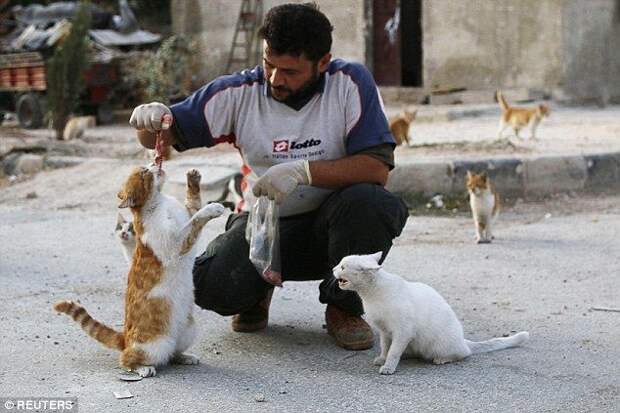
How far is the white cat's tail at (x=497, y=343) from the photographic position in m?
3.70

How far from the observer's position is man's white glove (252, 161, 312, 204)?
3.56 meters

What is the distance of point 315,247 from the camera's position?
3875 mm

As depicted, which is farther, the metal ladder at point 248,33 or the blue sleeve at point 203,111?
the metal ladder at point 248,33

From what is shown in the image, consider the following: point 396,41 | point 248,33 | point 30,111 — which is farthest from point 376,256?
point 248,33

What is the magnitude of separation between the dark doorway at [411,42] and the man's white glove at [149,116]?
1302 centimetres

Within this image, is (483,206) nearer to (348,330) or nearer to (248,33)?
(348,330)

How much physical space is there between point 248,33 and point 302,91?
13.5 metres

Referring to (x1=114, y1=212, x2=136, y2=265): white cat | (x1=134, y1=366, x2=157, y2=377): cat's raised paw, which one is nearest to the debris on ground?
(x1=134, y1=366, x2=157, y2=377): cat's raised paw

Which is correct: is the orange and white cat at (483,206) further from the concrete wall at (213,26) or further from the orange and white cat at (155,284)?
the concrete wall at (213,26)

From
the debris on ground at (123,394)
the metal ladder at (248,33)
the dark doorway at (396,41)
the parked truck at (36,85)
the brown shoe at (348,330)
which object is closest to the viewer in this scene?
the debris on ground at (123,394)

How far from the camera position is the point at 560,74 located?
45.7 ft

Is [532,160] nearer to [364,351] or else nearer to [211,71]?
[364,351]

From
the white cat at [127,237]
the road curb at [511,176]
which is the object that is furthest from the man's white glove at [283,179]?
the road curb at [511,176]

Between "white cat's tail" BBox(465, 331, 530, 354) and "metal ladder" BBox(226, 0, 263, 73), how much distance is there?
1356 cm
